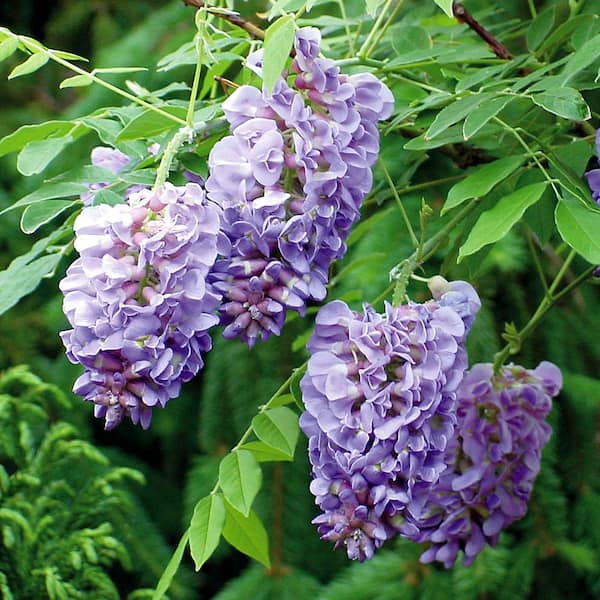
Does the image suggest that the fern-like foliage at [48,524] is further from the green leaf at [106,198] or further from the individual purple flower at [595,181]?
the individual purple flower at [595,181]

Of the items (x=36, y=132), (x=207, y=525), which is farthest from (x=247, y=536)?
(x=36, y=132)

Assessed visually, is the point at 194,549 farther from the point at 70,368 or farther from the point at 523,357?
the point at 70,368

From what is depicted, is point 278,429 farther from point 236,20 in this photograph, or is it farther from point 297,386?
point 236,20

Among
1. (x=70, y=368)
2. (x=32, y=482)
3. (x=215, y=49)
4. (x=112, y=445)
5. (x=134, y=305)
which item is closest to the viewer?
(x=134, y=305)

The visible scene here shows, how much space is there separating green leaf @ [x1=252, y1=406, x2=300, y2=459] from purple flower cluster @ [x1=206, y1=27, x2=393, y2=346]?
0.08m

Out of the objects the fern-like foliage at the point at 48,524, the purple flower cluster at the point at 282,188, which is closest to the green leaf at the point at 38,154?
the purple flower cluster at the point at 282,188

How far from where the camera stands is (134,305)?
1.45ft

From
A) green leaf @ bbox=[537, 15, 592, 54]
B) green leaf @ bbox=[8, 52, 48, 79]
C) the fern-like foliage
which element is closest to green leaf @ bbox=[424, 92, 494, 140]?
green leaf @ bbox=[537, 15, 592, 54]

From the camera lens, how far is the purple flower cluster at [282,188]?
0.47m

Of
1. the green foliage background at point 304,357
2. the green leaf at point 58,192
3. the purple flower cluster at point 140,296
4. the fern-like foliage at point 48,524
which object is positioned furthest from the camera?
the fern-like foliage at point 48,524

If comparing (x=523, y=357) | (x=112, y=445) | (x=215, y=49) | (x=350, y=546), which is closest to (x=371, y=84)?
(x=215, y=49)

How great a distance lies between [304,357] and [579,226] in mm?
646

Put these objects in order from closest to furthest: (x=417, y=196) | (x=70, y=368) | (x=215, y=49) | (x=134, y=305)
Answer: (x=134, y=305) → (x=215, y=49) → (x=417, y=196) → (x=70, y=368)

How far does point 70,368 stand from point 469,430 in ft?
2.54
